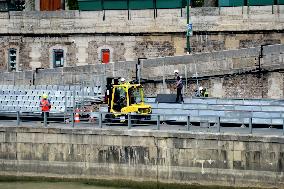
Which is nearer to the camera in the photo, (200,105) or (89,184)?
(89,184)

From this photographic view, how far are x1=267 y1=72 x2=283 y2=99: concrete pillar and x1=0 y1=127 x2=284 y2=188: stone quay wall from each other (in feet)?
33.3

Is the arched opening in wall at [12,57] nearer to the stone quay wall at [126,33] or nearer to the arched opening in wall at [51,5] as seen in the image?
the stone quay wall at [126,33]

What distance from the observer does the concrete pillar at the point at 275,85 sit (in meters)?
36.7

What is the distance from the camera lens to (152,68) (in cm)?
3772

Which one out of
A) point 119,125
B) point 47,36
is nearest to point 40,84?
A: point 47,36

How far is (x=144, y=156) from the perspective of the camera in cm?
2830

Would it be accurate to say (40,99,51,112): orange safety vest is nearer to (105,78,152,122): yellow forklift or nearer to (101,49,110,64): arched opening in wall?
(105,78,152,122): yellow forklift

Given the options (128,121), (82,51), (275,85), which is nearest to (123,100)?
(128,121)

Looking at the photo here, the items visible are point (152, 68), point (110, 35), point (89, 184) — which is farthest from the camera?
point (110, 35)

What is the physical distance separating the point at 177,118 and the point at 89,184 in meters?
4.32

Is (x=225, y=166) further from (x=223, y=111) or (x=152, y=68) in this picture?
(x=152, y=68)

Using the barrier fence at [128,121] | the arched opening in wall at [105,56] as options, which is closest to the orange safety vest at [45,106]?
the barrier fence at [128,121]

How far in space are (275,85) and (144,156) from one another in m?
10.9

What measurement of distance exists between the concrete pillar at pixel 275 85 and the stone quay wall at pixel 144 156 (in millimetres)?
10161
